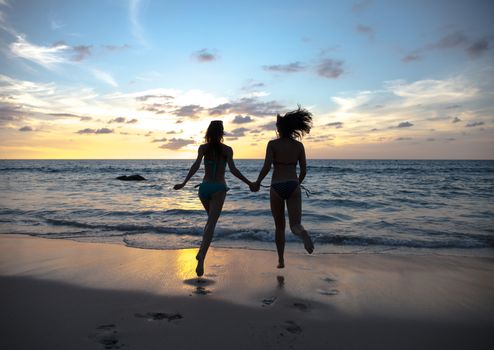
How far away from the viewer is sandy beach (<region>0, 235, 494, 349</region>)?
10.3 ft

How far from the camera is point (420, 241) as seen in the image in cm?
776

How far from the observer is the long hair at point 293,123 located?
5184 millimetres

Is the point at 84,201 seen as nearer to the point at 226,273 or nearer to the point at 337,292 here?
the point at 226,273

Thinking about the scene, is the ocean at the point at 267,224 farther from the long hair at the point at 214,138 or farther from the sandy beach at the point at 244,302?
the long hair at the point at 214,138

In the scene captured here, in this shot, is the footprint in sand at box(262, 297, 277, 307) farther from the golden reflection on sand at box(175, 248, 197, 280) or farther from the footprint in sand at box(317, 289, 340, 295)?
the golden reflection on sand at box(175, 248, 197, 280)

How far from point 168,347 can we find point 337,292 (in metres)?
2.42

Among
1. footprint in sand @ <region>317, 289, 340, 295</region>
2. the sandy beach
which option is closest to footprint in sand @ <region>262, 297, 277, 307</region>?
the sandy beach

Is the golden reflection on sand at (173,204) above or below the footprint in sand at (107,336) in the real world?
below

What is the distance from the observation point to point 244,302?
4059 mm

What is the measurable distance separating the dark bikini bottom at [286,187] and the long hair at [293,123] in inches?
29.6

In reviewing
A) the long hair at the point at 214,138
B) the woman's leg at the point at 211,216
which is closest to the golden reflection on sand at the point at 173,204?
the woman's leg at the point at 211,216

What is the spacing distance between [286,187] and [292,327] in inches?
85.5

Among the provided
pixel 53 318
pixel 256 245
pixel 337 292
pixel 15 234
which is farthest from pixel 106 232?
pixel 337 292

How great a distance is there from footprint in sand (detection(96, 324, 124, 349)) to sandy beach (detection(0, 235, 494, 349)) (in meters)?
0.02
